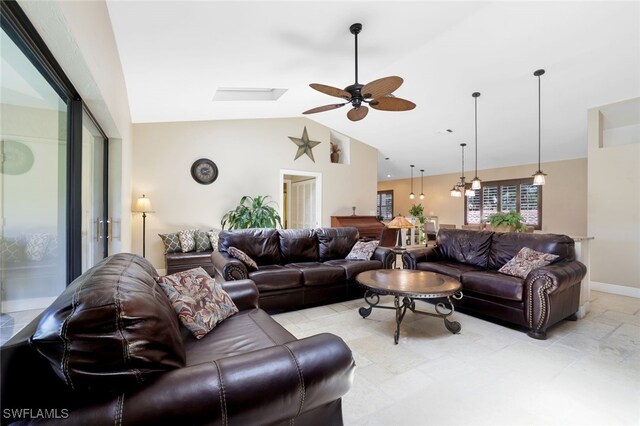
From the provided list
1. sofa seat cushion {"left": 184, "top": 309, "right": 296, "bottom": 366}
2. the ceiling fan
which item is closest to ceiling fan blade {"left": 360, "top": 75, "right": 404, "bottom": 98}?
the ceiling fan

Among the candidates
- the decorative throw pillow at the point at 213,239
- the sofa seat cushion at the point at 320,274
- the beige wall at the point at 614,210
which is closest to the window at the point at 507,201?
the beige wall at the point at 614,210

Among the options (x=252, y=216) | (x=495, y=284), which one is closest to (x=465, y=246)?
(x=495, y=284)

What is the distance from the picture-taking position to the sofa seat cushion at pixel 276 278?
128 inches

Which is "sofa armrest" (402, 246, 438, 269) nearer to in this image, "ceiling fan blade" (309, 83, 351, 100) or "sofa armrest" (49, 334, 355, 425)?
"ceiling fan blade" (309, 83, 351, 100)

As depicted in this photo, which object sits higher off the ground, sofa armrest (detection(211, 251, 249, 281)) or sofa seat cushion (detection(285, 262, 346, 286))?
sofa armrest (detection(211, 251, 249, 281))

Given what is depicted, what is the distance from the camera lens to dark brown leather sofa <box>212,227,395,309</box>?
10.8 ft

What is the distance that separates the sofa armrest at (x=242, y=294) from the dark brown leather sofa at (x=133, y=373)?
1.08 metres

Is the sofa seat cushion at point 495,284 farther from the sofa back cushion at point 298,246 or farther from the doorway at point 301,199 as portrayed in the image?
the doorway at point 301,199

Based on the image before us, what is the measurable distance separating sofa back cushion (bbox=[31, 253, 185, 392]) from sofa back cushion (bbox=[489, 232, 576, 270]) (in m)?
3.75

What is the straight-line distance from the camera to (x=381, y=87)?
102 inches

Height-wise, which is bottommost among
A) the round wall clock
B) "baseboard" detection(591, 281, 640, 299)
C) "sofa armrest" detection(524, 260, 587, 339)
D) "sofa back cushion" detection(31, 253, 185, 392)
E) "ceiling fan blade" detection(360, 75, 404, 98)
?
"baseboard" detection(591, 281, 640, 299)

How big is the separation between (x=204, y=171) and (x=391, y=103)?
3.97 m

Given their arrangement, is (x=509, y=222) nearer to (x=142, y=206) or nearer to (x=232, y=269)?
(x=232, y=269)

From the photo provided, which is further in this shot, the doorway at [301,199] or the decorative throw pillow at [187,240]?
the doorway at [301,199]
